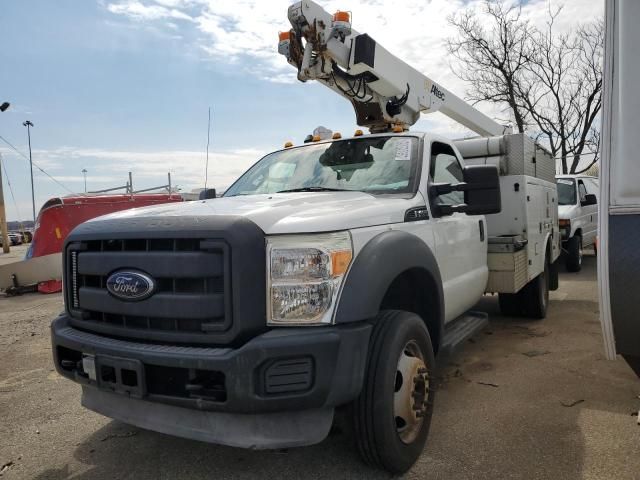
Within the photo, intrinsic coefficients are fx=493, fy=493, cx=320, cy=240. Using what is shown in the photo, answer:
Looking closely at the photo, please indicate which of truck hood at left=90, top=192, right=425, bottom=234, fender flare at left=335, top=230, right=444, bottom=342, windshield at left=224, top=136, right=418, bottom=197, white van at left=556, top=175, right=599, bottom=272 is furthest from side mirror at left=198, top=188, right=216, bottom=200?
white van at left=556, top=175, right=599, bottom=272

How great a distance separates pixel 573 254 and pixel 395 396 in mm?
8663

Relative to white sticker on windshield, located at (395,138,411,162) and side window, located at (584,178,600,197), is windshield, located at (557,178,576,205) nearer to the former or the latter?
side window, located at (584,178,600,197)

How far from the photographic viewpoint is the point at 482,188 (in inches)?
121

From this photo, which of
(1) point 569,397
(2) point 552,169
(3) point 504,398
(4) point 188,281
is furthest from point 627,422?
(2) point 552,169

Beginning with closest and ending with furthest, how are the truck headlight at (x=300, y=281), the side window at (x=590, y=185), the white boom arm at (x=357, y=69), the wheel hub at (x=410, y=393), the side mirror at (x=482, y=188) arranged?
the truck headlight at (x=300, y=281)
the wheel hub at (x=410, y=393)
the side mirror at (x=482, y=188)
the white boom arm at (x=357, y=69)
the side window at (x=590, y=185)

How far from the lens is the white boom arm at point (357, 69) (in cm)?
485

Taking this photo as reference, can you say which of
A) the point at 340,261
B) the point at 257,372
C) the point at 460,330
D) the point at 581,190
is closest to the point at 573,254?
the point at 581,190

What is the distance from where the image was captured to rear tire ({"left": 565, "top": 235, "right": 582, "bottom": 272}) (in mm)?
9820

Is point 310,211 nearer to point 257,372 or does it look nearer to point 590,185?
point 257,372

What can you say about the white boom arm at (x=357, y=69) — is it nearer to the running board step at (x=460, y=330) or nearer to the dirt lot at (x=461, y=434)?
the running board step at (x=460, y=330)

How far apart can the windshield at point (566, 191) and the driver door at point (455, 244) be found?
6.85m

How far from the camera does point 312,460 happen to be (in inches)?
110

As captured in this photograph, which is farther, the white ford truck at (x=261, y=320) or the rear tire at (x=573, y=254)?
the rear tire at (x=573, y=254)

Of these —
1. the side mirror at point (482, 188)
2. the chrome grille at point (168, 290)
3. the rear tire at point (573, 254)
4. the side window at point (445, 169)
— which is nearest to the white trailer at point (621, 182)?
the side mirror at point (482, 188)
